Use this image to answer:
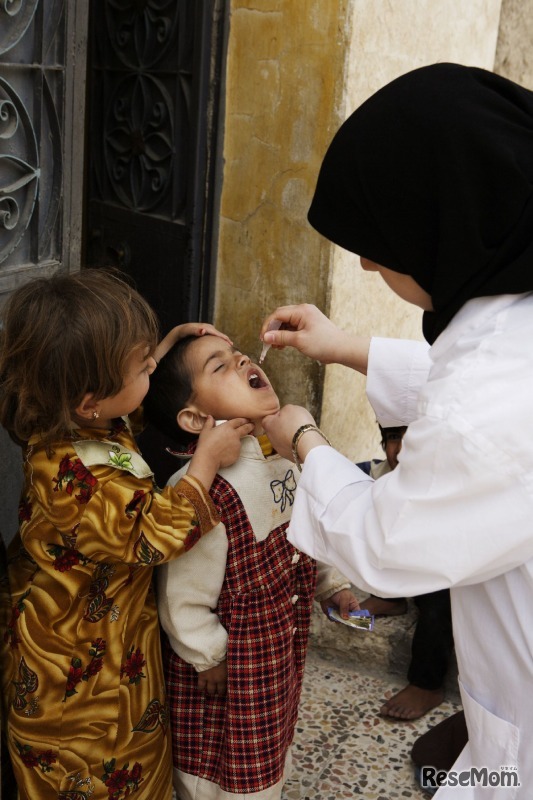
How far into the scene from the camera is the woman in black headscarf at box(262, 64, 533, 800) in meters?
1.46

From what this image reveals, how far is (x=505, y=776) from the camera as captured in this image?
1.68m

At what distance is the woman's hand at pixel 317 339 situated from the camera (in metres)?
2.28

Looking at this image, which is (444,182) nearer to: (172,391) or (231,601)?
(172,391)

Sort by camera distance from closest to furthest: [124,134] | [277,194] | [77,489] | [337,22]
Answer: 1. [77,489]
2. [337,22]
3. [277,194]
4. [124,134]

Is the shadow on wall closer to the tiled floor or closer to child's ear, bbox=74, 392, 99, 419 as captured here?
child's ear, bbox=74, 392, 99, 419

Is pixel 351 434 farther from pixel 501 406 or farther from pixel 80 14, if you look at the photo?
pixel 501 406

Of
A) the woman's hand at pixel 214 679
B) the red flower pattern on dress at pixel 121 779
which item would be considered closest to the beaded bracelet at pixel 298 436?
the woman's hand at pixel 214 679

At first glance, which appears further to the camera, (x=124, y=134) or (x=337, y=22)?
(x=124, y=134)

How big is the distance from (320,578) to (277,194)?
56.4 inches

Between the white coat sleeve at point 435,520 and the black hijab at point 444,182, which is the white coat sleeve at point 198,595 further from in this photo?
the black hijab at point 444,182

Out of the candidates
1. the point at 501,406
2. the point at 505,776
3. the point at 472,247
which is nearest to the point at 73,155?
the point at 472,247

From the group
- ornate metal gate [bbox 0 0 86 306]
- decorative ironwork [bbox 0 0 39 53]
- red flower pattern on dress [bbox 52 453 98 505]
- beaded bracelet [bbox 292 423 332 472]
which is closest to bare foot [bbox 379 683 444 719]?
beaded bracelet [bbox 292 423 332 472]

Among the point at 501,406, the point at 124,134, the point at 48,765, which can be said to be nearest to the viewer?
the point at 501,406

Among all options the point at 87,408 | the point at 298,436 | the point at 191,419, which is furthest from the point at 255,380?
the point at 87,408
